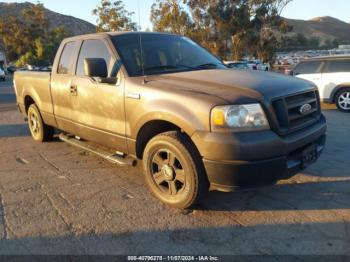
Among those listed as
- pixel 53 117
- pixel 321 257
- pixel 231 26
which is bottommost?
pixel 321 257

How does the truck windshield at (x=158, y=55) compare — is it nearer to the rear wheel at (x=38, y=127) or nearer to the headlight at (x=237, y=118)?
the headlight at (x=237, y=118)

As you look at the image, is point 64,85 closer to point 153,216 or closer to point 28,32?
point 153,216

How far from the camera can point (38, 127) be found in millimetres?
6457

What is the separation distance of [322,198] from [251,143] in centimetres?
141

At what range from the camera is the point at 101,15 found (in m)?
42.3

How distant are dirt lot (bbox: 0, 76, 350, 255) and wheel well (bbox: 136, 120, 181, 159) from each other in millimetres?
576

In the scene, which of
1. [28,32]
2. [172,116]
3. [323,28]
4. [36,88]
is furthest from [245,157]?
[323,28]

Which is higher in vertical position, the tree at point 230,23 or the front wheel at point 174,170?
the tree at point 230,23

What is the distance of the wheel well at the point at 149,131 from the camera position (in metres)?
3.66

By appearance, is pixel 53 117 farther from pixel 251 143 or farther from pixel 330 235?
pixel 330 235

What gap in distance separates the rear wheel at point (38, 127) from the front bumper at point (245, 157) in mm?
4076

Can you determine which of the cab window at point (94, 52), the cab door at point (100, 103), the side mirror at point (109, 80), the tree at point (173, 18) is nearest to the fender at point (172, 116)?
the cab door at point (100, 103)

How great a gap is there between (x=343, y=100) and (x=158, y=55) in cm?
709

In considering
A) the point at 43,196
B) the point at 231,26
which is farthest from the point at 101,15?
the point at 43,196
